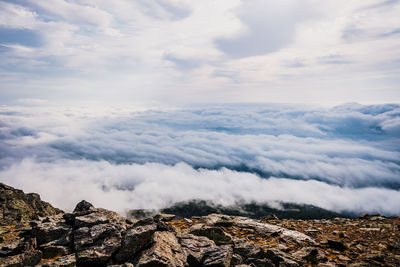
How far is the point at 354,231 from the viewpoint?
20.1 meters

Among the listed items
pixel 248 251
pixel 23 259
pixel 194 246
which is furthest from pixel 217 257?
pixel 23 259

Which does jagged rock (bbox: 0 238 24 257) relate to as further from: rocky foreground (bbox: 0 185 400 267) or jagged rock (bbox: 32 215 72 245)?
jagged rock (bbox: 32 215 72 245)

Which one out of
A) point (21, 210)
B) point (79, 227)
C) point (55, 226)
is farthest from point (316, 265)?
point (21, 210)

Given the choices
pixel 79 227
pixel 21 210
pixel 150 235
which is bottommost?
pixel 21 210

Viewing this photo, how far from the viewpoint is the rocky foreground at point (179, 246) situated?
12391 millimetres

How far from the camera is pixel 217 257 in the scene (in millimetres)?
12344

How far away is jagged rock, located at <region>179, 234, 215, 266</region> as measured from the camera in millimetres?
12645

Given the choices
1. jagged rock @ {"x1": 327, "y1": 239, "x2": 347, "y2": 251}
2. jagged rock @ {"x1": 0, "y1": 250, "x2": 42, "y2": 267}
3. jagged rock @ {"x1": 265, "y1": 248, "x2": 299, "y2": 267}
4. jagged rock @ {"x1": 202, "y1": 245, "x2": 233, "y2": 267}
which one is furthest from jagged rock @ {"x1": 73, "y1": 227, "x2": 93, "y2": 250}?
jagged rock @ {"x1": 327, "y1": 239, "x2": 347, "y2": 251}

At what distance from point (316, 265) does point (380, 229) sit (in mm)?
12550

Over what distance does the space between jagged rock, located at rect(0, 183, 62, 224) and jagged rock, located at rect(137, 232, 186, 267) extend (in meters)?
25.3

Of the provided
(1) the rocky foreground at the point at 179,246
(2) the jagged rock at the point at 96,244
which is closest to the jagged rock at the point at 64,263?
(1) the rocky foreground at the point at 179,246

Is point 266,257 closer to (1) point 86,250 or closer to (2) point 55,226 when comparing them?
(1) point 86,250

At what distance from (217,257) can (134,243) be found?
532 cm

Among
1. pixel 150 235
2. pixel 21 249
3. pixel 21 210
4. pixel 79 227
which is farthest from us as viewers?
pixel 21 210
